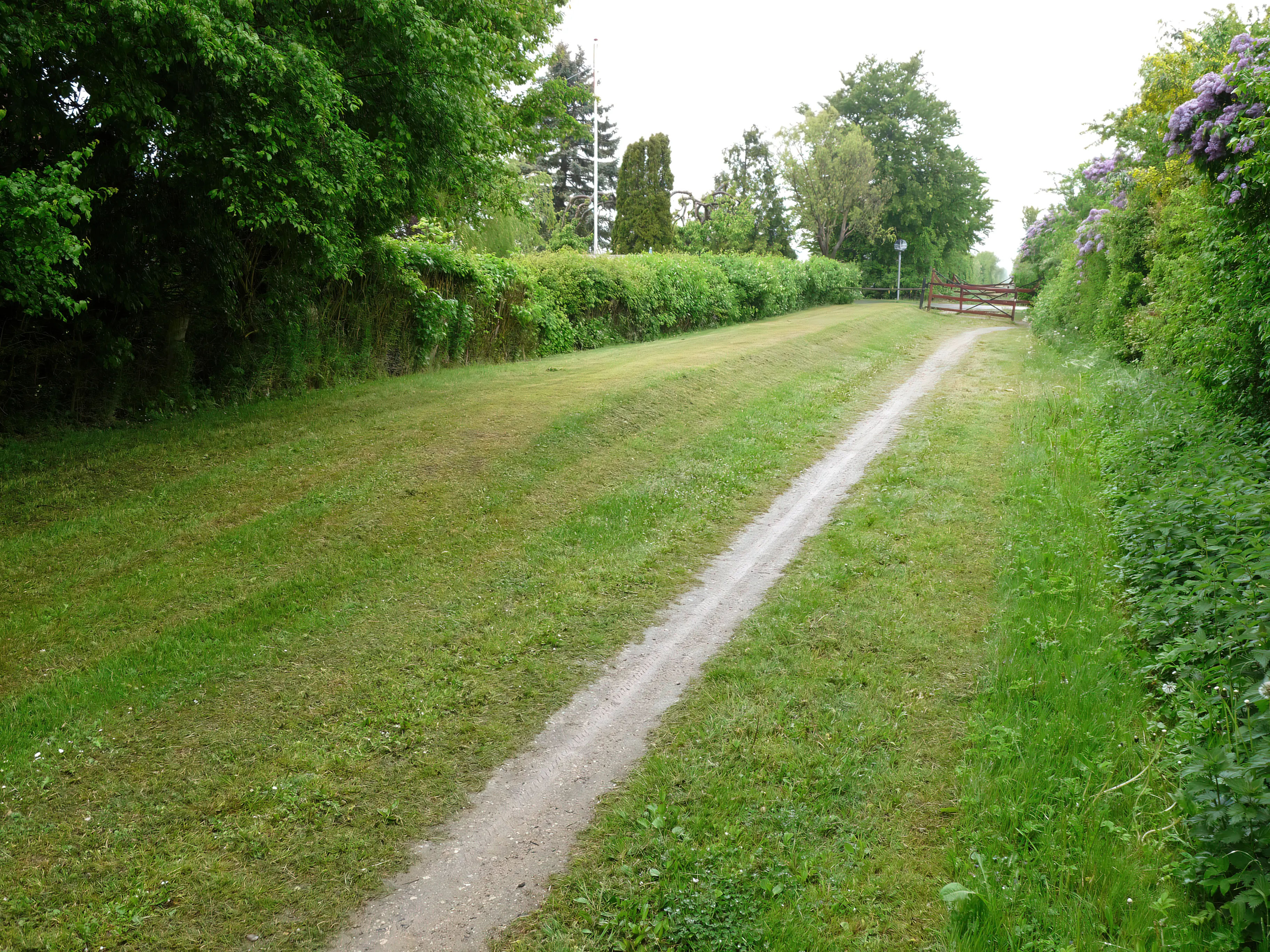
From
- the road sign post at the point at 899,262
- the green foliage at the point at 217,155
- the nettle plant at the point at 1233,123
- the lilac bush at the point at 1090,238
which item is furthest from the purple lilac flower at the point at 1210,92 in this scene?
the road sign post at the point at 899,262

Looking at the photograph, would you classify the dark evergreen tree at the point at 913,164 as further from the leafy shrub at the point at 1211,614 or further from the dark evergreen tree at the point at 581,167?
the leafy shrub at the point at 1211,614

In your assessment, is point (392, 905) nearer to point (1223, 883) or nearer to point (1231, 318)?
point (1223, 883)

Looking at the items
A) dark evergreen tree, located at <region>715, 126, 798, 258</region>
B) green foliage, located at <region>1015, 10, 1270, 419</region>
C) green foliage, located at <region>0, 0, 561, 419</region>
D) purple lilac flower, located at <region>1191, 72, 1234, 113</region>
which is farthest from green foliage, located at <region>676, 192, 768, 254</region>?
purple lilac flower, located at <region>1191, 72, 1234, 113</region>

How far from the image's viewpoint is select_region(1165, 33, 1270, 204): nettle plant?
7098mm

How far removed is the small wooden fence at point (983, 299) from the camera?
108 feet

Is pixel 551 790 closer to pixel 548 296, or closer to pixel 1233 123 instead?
pixel 1233 123

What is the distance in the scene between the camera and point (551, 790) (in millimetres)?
4355

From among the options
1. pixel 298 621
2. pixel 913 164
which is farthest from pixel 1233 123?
pixel 913 164

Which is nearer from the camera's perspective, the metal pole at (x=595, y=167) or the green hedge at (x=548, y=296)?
the green hedge at (x=548, y=296)

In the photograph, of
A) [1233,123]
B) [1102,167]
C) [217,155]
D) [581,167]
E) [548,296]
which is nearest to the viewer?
[217,155]

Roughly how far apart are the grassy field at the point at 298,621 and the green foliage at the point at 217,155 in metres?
1.03

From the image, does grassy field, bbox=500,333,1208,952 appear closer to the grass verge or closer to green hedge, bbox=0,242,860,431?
the grass verge

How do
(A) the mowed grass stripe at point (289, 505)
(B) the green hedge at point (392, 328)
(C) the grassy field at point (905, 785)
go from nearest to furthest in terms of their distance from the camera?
1. (C) the grassy field at point (905, 785)
2. (A) the mowed grass stripe at point (289, 505)
3. (B) the green hedge at point (392, 328)

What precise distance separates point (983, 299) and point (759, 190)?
20806mm
